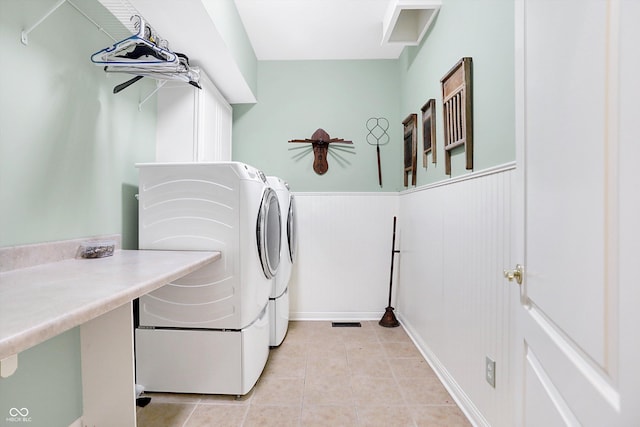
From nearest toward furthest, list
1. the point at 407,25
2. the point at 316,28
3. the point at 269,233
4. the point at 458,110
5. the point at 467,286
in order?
the point at 467,286
the point at 458,110
the point at 269,233
the point at 407,25
the point at 316,28

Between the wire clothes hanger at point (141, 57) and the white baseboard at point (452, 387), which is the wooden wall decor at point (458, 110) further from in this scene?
the wire clothes hanger at point (141, 57)

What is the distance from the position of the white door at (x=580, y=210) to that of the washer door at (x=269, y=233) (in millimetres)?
1345

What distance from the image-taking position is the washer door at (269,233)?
1.83 m

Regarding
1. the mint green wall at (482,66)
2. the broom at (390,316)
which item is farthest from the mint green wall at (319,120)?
the mint green wall at (482,66)

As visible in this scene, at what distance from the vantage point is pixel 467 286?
1.59m

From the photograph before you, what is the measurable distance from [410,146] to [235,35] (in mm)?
1688

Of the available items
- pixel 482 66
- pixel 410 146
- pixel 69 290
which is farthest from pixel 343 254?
pixel 69 290

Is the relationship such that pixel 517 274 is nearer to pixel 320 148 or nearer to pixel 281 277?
pixel 281 277

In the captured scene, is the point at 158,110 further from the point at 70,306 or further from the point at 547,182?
the point at 547,182

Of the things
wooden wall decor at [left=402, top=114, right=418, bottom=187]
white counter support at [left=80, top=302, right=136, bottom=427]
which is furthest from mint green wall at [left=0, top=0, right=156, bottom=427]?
wooden wall decor at [left=402, top=114, right=418, bottom=187]

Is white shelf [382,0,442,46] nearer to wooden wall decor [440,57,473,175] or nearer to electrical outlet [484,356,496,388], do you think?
wooden wall decor [440,57,473,175]

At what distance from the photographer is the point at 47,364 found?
1264 mm

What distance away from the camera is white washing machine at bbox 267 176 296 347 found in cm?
235

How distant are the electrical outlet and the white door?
575mm
